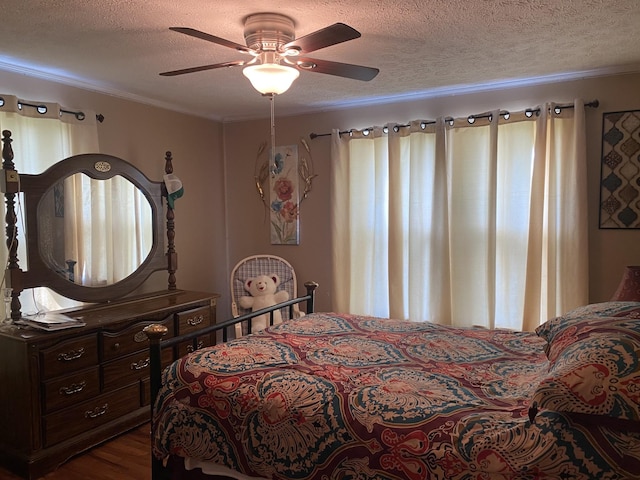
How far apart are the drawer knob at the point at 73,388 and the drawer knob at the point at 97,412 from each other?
16cm

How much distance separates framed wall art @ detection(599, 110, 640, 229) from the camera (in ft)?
10.1

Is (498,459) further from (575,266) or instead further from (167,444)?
(575,266)

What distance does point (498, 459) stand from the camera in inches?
53.5

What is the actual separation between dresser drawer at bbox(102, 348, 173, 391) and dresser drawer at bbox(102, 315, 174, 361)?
40 mm

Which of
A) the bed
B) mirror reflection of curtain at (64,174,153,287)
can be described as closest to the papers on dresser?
mirror reflection of curtain at (64,174,153,287)

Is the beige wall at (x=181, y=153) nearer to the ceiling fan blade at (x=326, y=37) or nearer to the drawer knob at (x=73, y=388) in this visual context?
the drawer knob at (x=73, y=388)

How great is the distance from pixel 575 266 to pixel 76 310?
337cm

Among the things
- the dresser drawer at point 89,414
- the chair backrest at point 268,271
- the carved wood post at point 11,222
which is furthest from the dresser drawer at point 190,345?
the carved wood post at point 11,222

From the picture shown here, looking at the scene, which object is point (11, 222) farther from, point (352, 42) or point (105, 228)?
point (352, 42)

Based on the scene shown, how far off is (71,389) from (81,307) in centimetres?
67

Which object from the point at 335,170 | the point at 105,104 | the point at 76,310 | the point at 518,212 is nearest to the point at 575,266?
the point at 518,212

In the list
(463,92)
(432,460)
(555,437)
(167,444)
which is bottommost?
(167,444)

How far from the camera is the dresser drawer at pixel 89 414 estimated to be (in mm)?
2535

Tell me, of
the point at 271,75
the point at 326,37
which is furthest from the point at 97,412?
the point at 326,37
